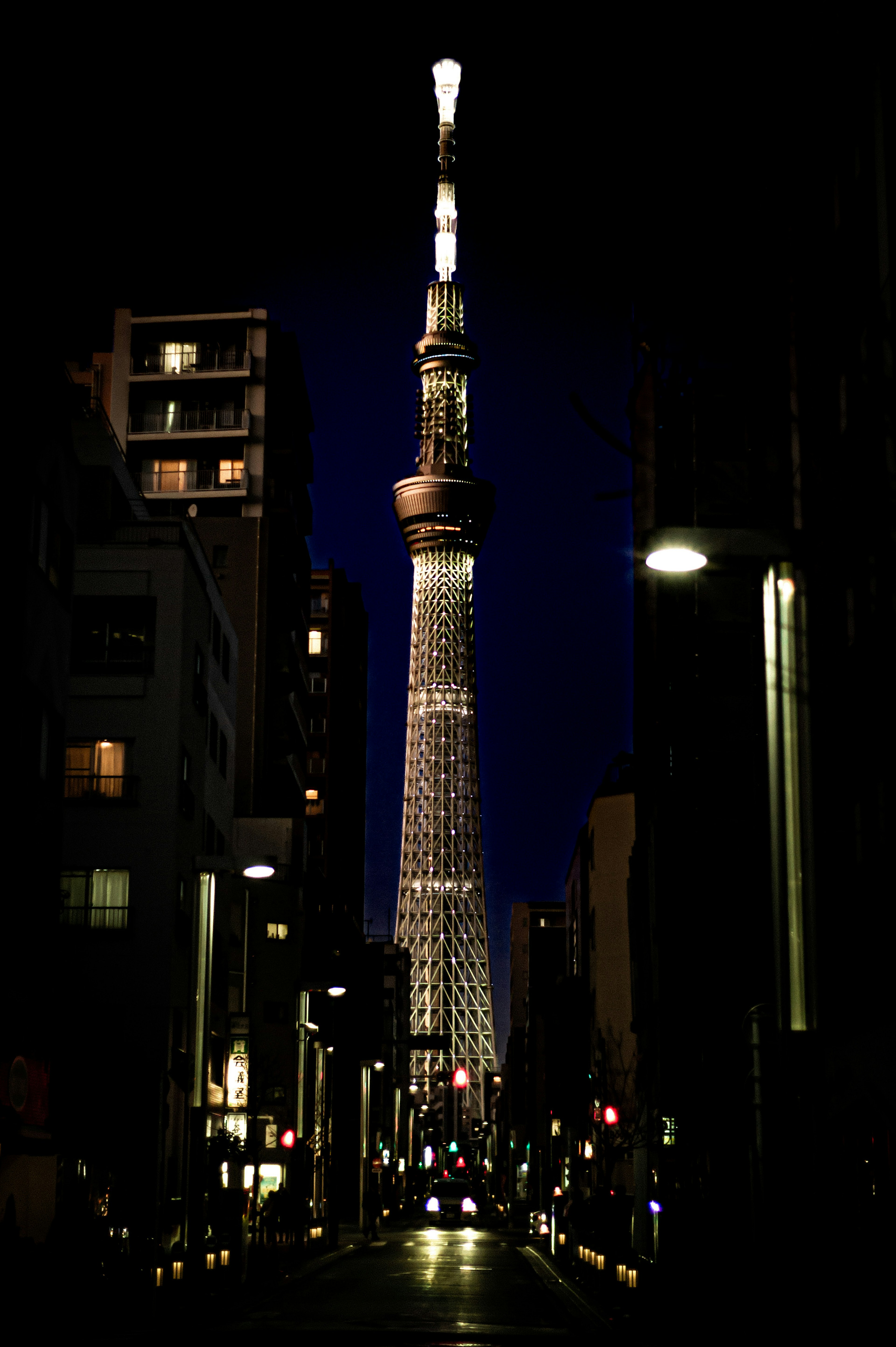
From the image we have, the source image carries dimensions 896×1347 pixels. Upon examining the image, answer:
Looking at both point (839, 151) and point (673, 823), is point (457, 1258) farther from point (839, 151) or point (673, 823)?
point (839, 151)

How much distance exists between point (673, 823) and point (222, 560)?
37368mm

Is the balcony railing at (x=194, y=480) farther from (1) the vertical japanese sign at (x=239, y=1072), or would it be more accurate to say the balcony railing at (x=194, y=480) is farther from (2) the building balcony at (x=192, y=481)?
(1) the vertical japanese sign at (x=239, y=1072)

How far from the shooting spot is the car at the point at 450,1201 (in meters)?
85.9

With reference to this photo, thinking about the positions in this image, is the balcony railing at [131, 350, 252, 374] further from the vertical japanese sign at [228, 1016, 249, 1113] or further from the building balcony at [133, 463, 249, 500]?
the vertical japanese sign at [228, 1016, 249, 1113]

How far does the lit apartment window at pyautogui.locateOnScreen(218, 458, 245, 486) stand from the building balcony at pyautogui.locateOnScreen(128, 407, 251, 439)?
145 centimetres

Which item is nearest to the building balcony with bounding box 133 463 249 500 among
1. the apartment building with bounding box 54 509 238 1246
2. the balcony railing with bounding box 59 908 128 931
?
the apartment building with bounding box 54 509 238 1246

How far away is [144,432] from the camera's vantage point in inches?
3337

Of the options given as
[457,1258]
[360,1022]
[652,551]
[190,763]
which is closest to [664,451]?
[190,763]

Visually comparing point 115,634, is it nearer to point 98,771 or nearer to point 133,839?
point 98,771

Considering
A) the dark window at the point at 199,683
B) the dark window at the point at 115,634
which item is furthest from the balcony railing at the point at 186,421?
the dark window at the point at 115,634

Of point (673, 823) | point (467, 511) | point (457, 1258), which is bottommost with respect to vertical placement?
point (457, 1258)

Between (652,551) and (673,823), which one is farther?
(673,823)

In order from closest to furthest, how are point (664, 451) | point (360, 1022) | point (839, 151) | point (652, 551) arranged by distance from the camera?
point (652, 551)
point (839, 151)
point (664, 451)
point (360, 1022)

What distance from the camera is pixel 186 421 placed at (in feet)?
283
